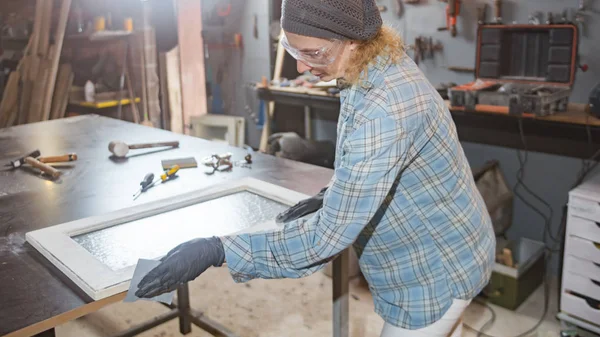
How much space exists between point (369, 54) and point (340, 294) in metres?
0.80

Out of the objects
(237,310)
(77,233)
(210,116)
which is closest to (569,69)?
(237,310)

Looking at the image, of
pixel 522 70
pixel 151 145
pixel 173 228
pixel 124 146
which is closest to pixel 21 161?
pixel 124 146

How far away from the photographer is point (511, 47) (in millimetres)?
2779

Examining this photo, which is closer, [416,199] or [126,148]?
[416,199]

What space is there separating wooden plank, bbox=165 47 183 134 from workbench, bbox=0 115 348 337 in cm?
170

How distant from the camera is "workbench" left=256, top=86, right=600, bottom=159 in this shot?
2.41m

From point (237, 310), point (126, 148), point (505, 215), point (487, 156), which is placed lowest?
point (237, 310)

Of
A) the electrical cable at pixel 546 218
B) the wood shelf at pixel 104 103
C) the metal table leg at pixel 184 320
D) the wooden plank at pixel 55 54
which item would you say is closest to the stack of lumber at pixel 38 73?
the wooden plank at pixel 55 54

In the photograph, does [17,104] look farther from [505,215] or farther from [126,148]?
[505,215]

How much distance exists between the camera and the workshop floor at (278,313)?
2.48 metres

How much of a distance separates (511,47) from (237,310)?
1833 mm

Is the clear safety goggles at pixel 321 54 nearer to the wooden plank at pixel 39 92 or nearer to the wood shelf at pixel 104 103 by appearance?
the wood shelf at pixel 104 103

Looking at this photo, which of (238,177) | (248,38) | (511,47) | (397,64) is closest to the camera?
(397,64)

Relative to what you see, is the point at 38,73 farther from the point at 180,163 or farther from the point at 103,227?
the point at 103,227
